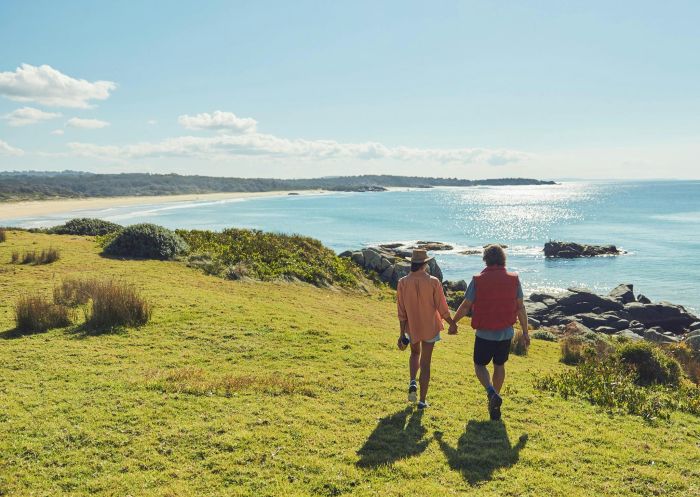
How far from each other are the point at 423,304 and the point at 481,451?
2.38m

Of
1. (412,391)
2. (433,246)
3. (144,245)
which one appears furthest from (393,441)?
(433,246)

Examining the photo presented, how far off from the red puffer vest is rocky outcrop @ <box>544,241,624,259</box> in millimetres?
57531

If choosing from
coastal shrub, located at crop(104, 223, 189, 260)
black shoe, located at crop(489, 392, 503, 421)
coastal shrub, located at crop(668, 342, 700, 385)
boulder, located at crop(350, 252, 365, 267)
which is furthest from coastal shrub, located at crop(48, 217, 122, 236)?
coastal shrub, located at crop(668, 342, 700, 385)

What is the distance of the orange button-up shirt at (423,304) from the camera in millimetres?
7844

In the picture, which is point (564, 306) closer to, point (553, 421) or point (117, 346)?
point (553, 421)

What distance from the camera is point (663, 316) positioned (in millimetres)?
30641

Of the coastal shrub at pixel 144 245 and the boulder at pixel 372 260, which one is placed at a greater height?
the coastal shrub at pixel 144 245

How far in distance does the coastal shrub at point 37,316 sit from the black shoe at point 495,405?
35.9ft

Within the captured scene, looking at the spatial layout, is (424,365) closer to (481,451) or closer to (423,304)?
(423,304)

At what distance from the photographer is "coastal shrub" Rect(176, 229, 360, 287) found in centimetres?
2325

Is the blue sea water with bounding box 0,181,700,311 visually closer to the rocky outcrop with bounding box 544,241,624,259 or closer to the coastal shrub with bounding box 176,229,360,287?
the rocky outcrop with bounding box 544,241,624,259

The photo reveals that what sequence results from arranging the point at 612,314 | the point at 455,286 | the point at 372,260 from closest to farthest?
the point at 372,260
the point at 612,314
the point at 455,286

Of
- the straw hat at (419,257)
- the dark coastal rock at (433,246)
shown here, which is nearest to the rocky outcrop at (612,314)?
the straw hat at (419,257)

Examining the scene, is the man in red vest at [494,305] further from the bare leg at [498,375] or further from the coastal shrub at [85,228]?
the coastal shrub at [85,228]
